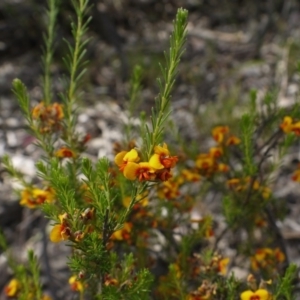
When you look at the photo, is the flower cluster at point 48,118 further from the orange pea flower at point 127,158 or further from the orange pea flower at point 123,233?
the orange pea flower at point 127,158

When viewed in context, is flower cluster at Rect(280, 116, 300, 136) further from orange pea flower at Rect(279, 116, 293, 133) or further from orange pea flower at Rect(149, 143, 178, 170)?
orange pea flower at Rect(149, 143, 178, 170)

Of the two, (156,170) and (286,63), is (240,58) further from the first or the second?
(156,170)

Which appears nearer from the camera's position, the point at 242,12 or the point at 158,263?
the point at 158,263

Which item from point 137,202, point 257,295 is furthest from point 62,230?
point 257,295

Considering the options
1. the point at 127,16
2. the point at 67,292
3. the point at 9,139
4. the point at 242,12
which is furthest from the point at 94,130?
the point at 242,12

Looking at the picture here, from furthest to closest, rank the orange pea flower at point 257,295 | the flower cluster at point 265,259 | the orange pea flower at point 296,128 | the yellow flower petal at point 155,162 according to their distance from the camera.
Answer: the flower cluster at point 265,259, the orange pea flower at point 296,128, the orange pea flower at point 257,295, the yellow flower petal at point 155,162

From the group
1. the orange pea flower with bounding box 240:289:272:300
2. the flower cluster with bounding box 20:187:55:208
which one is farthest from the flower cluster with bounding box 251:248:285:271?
the flower cluster with bounding box 20:187:55:208

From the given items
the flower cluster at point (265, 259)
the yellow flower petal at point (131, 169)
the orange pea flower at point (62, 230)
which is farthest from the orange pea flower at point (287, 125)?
the orange pea flower at point (62, 230)
